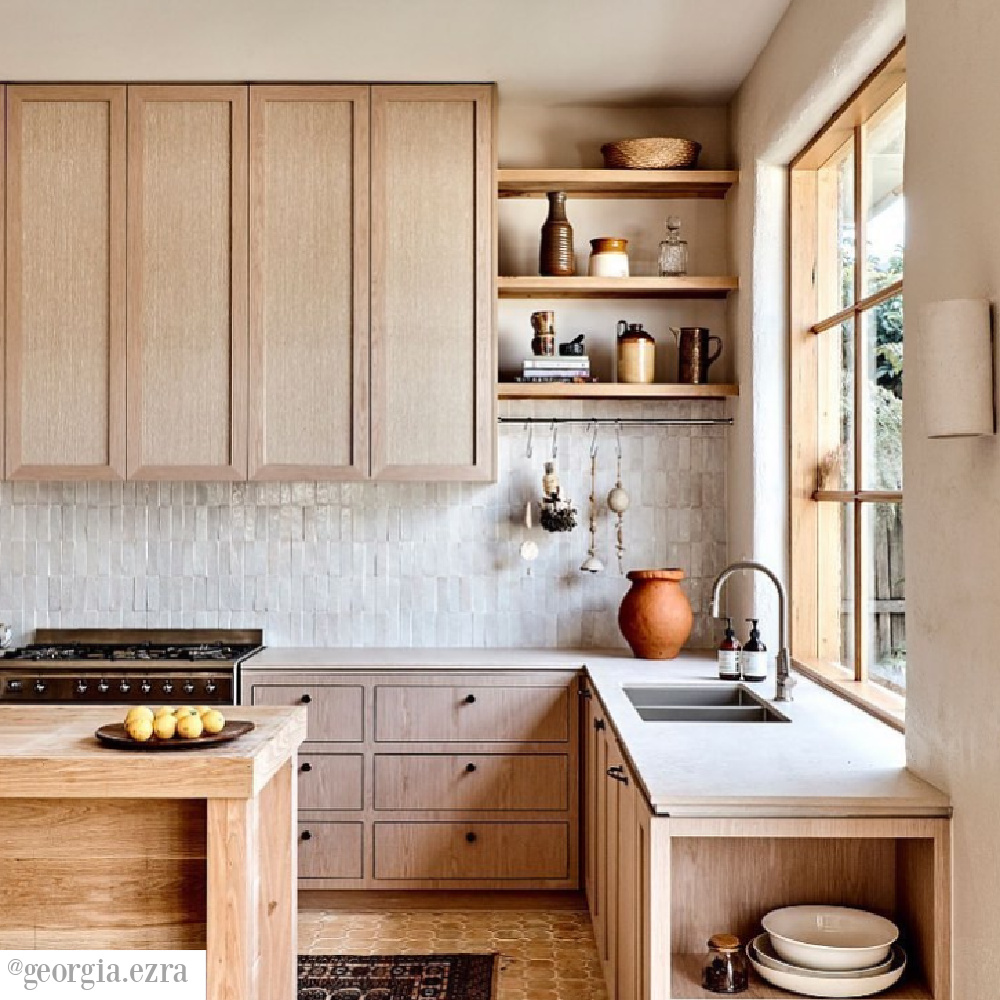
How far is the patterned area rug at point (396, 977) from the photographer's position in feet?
10.9

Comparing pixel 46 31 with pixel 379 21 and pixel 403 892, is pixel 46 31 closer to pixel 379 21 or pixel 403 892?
pixel 379 21

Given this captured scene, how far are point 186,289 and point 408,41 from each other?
1.08 metres

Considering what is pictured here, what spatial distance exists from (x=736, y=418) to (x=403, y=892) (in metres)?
1.94

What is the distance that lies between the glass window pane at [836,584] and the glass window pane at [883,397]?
0.25m

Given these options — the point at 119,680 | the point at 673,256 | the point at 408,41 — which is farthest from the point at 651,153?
the point at 119,680

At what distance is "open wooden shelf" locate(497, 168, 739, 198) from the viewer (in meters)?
4.18

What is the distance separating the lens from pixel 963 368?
204 centimetres

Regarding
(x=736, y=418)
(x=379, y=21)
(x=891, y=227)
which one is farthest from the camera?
(x=736, y=418)

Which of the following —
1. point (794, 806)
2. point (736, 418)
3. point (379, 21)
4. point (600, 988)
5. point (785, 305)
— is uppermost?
point (379, 21)

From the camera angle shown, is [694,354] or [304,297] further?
[694,354]

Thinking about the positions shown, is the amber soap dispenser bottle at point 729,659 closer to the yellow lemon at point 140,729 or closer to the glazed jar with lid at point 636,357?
the glazed jar with lid at point 636,357

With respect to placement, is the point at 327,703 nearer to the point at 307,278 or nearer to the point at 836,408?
the point at 307,278

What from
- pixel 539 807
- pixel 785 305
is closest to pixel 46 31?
pixel 785 305

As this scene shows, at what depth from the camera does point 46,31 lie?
3682mm
